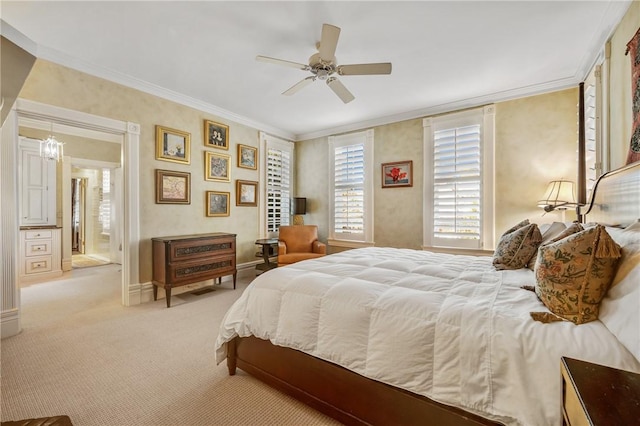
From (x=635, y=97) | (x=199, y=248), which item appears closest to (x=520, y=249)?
(x=635, y=97)

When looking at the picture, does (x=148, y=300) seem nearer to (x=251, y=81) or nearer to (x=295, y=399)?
(x=295, y=399)

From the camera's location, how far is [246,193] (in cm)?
487

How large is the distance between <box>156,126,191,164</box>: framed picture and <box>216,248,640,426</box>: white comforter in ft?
9.08

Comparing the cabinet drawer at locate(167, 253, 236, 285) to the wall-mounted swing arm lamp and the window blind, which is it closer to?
the wall-mounted swing arm lamp

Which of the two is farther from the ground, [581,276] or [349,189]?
[349,189]

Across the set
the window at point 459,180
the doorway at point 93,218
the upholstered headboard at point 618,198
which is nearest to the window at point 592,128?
the upholstered headboard at point 618,198

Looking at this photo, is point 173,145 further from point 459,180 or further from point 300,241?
point 459,180

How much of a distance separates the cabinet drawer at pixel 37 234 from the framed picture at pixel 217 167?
10.6 feet

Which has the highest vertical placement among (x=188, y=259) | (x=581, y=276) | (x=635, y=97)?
(x=635, y=97)

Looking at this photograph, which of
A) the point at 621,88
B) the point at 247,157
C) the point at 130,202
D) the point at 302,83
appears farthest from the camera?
the point at 247,157

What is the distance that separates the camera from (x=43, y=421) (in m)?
1.00

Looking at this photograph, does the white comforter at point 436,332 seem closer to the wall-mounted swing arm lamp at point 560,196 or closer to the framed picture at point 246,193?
the wall-mounted swing arm lamp at point 560,196

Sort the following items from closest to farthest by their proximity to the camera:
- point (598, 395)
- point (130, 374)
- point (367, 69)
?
point (598, 395) < point (130, 374) < point (367, 69)

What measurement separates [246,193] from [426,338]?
4.14 meters
